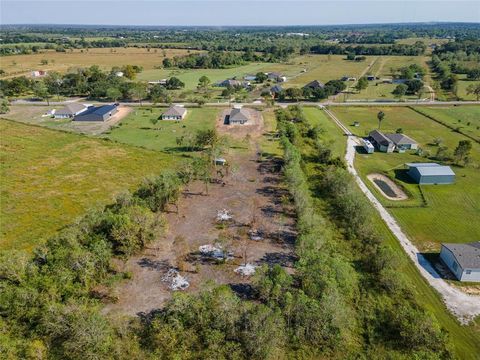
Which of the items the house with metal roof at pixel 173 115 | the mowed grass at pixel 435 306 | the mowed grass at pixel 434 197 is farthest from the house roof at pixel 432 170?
the house with metal roof at pixel 173 115

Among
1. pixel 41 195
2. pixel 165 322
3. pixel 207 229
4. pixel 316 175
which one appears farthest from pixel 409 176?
pixel 41 195

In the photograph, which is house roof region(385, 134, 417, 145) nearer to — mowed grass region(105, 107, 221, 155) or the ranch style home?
the ranch style home

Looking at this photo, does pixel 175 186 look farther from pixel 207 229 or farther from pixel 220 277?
pixel 220 277

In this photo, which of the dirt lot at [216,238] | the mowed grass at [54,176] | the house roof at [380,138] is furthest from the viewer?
the house roof at [380,138]

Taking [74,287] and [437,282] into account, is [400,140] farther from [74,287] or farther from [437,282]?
[74,287]

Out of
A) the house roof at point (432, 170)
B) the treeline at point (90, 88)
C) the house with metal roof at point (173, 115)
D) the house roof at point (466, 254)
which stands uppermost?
the treeline at point (90, 88)

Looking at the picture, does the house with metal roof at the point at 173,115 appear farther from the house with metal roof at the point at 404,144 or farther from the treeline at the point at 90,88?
the house with metal roof at the point at 404,144

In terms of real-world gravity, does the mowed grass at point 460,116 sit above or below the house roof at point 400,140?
below

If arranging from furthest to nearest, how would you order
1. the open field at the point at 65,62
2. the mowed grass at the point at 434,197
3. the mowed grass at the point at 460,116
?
the open field at the point at 65,62 < the mowed grass at the point at 460,116 < the mowed grass at the point at 434,197
